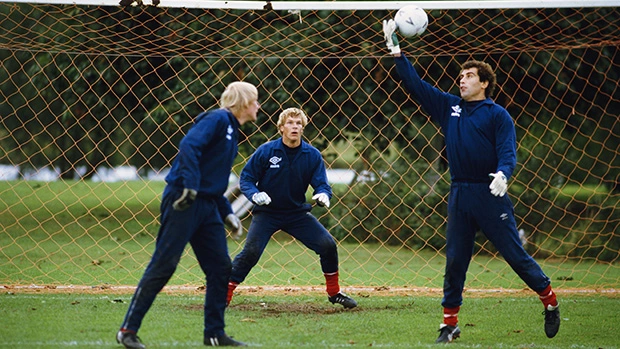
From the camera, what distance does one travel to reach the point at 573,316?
281 inches

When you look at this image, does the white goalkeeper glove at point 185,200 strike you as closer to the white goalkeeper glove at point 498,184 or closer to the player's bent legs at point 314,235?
the white goalkeeper glove at point 498,184

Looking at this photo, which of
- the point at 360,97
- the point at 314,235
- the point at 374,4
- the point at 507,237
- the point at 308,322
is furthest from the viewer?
the point at 360,97

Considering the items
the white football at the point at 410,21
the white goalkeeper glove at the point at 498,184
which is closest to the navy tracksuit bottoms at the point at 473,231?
the white goalkeeper glove at the point at 498,184

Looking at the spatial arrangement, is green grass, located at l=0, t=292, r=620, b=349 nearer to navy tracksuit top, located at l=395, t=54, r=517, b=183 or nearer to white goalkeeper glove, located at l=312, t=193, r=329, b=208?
white goalkeeper glove, located at l=312, t=193, r=329, b=208

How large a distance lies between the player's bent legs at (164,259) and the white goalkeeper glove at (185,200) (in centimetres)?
10

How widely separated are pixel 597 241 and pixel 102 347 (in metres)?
8.38

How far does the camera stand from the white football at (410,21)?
6777 mm

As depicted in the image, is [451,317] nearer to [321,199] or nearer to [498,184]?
[498,184]

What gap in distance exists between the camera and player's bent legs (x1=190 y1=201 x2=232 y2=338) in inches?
210

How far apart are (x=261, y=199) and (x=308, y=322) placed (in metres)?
1.06

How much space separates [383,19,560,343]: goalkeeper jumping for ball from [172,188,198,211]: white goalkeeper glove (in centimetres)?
194

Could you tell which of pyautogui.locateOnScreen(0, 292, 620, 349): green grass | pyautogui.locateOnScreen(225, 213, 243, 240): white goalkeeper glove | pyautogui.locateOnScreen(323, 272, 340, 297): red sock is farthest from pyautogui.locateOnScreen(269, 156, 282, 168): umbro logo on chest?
pyautogui.locateOnScreen(225, 213, 243, 240): white goalkeeper glove

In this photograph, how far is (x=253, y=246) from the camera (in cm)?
695

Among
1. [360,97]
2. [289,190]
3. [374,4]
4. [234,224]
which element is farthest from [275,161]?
[360,97]
